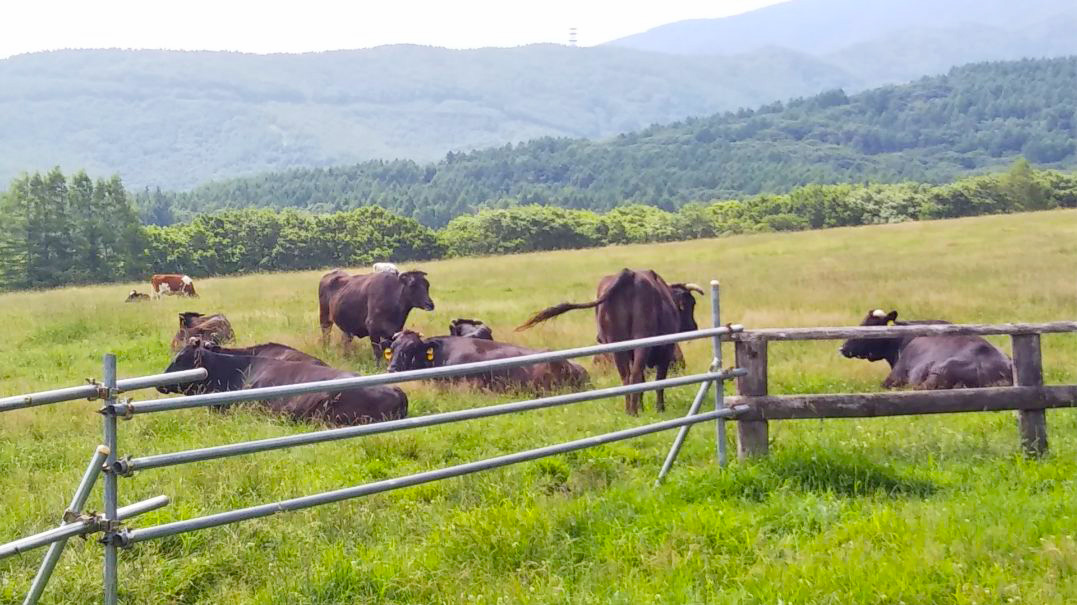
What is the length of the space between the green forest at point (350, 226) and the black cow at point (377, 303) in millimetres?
52752

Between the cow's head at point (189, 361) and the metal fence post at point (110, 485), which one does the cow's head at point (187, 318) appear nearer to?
the cow's head at point (189, 361)

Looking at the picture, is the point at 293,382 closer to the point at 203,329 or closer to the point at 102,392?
the point at 203,329

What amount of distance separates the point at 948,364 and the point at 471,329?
23.0 feet

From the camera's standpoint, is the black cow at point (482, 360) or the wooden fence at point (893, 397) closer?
the wooden fence at point (893, 397)

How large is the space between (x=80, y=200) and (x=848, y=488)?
69832 millimetres

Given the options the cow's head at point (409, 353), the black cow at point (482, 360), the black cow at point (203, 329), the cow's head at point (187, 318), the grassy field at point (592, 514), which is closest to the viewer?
the grassy field at point (592, 514)

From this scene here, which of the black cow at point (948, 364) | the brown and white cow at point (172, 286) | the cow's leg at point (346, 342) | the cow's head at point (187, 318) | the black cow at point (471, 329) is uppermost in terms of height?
the brown and white cow at point (172, 286)

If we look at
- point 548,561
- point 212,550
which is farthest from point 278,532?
point 548,561

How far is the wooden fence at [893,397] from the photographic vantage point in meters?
7.51

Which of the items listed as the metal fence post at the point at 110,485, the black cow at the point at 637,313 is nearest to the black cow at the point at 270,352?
the black cow at the point at 637,313

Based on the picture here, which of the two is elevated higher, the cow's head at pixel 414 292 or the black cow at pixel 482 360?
the cow's head at pixel 414 292

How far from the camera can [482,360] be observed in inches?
551

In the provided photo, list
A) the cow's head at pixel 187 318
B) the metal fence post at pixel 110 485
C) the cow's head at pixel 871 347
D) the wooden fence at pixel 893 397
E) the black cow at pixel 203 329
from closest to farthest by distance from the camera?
the metal fence post at pixel 110 485 → the wooden fence at pixel 893 397 → the cow's head at pixel 871 347 → the black cow at pixel 203 329 → the cow's head at pixel 187 318

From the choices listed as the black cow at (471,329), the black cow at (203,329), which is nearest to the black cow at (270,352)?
the black cow at (471,329)
